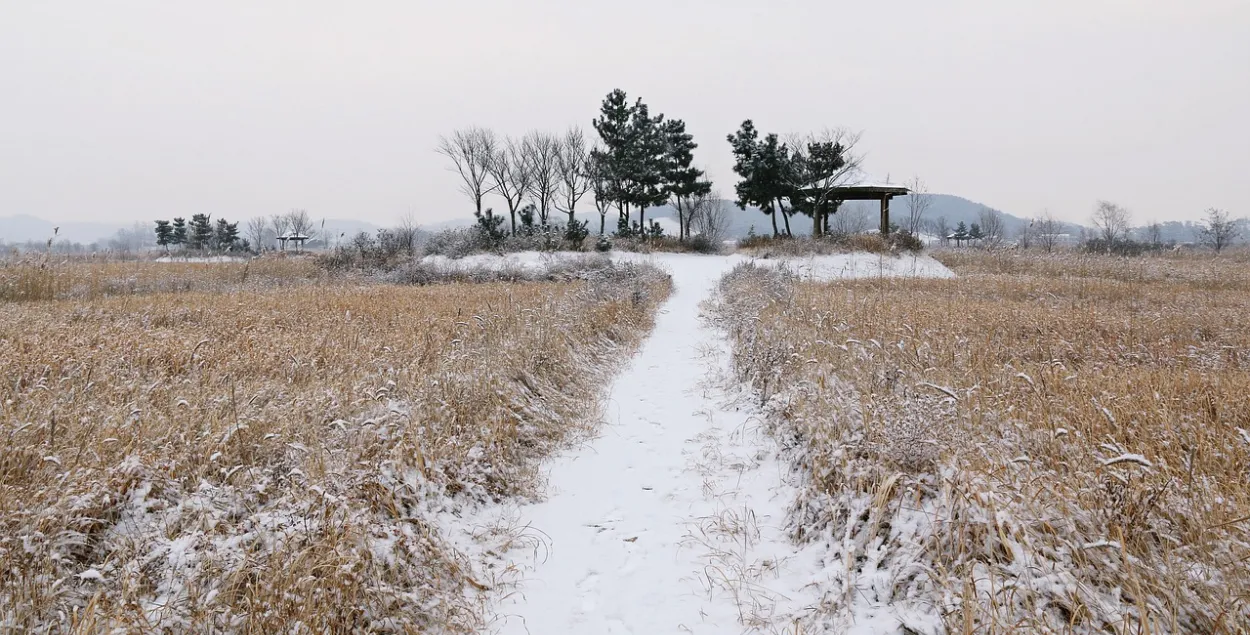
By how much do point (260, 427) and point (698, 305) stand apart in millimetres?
12408

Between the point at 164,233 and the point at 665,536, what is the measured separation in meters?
95.0

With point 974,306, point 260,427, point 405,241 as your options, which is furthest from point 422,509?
point 405,241

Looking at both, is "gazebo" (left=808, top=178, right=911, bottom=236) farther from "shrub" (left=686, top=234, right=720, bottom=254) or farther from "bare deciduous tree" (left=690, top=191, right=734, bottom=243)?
"bare deciduous tree" (left=690, top=191, right=734, bottom=243)

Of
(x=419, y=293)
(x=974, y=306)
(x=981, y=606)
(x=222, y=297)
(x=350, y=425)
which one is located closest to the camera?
(x=981, y=606)

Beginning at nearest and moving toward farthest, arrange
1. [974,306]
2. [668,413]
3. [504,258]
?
[668,413] → [974,306] → [504,258]

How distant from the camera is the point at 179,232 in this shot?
2820 inches

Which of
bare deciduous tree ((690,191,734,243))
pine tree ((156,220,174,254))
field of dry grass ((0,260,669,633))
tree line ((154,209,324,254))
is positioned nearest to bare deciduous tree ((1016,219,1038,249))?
field of dry grass ((0,260,669,633))

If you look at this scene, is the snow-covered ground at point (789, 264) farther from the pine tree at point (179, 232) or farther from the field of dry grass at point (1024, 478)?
the pine tree at point (179, 232)

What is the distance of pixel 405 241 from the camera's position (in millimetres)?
28484

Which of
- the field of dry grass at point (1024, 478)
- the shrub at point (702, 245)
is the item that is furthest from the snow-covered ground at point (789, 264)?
the field of dry grass at point (1024, 478)

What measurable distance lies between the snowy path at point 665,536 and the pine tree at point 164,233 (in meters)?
90.9

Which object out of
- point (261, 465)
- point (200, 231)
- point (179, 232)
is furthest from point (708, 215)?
point (179, 232)

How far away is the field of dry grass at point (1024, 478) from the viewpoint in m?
2.08

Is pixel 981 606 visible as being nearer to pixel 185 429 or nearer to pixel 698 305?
pixel 185 429
